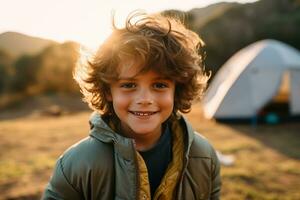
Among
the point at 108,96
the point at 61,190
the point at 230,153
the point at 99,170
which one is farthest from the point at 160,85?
the point at 230,153

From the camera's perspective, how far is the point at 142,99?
75.4 inches

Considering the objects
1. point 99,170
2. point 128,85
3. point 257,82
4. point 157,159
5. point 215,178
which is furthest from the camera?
point 257,82

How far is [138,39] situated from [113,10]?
0.31 metres

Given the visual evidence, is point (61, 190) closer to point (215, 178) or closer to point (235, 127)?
point (215, 178)

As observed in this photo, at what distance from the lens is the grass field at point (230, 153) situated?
Result: 188 inches

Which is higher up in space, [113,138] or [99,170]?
[113,138]

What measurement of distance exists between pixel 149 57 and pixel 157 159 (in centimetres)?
49

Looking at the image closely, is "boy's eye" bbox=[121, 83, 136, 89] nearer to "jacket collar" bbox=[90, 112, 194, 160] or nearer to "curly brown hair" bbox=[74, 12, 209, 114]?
"curly brown hair" bbox=[74, 12, 209, 114]

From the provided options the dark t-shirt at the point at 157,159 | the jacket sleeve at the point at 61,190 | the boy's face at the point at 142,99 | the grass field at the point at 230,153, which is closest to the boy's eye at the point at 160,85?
the boy's face at the point at 142,99

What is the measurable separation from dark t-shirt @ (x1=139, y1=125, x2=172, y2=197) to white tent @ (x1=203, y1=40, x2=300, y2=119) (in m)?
7.29

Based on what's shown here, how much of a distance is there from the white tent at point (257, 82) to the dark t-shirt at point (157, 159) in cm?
729

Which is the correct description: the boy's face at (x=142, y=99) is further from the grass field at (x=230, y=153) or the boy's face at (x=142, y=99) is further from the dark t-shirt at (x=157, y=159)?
the grass field at (x=230, y=153)

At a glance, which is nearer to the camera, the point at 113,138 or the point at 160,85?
the point at 113,138

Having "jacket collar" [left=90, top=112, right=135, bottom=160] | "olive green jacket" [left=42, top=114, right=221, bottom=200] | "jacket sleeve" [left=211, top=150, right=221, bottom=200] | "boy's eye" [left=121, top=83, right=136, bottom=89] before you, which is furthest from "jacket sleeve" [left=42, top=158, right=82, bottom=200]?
"jacket sleeve" [left=211, top=150, right=221, bottom=200]
